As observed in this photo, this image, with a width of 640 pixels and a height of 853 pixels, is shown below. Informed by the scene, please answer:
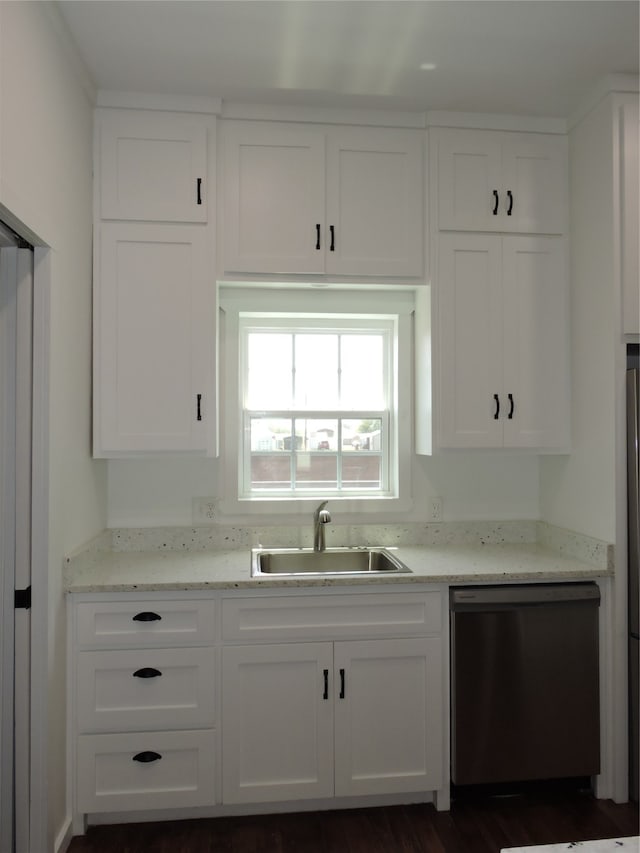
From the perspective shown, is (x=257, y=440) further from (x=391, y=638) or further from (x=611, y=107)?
(x=611, y=107)

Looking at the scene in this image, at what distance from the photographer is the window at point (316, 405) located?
298cm

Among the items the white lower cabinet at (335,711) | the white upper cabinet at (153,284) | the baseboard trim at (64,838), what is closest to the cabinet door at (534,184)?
the white upper cabinet at (153,284)

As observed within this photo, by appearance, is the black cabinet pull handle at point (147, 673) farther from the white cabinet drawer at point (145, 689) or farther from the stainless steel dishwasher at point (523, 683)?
the stainless steel dishwasher at point (523, 683)

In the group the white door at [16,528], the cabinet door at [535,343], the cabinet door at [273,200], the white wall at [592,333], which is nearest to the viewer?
the white door at [16,528]

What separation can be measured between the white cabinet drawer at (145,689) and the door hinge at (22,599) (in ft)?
1.19

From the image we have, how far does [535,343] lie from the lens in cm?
265

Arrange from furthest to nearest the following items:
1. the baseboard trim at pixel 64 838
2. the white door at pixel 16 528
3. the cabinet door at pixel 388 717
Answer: the cabinet door at pixel 388 717 < the baseboard trim at pixel 64 838 < the white door at pixel 16 528

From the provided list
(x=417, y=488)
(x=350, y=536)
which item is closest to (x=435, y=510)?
(x=417, y=488)

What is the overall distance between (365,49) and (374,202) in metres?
0.58

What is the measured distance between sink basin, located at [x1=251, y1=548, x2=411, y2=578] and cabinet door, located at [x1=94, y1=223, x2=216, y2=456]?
2.00ft

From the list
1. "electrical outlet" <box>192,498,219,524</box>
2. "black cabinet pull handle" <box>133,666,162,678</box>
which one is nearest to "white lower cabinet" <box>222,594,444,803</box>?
"black cabinet pull handle" <box>133,666,162,678</box>

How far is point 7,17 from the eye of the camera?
5.19 ft

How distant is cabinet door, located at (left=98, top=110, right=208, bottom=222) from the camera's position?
244 cm

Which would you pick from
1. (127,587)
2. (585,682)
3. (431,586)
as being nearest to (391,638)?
(431,586)
